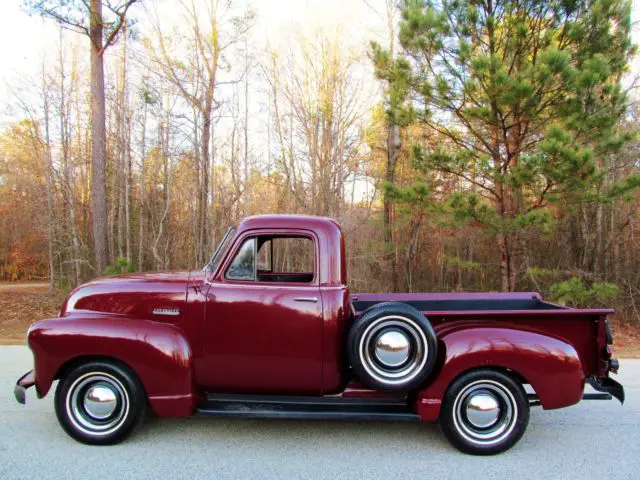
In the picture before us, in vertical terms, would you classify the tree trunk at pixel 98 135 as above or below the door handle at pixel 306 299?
above

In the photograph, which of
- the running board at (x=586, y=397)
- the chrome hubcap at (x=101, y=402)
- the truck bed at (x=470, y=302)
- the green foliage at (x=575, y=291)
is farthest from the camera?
the green foliage at (x=575, y=291)

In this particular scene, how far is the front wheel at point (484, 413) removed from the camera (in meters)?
3.47

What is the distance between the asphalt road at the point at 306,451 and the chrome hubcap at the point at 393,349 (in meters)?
0.63

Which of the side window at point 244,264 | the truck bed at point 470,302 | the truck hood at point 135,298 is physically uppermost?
the side window at point 244,264

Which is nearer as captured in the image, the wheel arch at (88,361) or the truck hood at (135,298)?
the wheel arch at (88,361)

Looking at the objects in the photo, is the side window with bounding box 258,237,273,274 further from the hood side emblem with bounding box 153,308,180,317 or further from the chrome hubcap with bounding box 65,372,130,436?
the chrome hubcap with bounding box 65,372,130,436

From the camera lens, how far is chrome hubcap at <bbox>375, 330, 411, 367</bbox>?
3449 millimetres

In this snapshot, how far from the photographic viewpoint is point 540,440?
3.76 metres

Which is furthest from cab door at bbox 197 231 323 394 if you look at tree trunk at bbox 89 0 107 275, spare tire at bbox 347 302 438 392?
tree trunk at bbox 89 0 107 275

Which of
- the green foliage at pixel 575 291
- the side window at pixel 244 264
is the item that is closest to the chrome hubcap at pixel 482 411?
the side window at pixel 244 264

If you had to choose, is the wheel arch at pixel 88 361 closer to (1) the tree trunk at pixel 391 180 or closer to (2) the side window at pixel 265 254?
(2) the side window at pixel 265 254

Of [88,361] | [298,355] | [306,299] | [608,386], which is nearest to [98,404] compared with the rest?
[88,361]

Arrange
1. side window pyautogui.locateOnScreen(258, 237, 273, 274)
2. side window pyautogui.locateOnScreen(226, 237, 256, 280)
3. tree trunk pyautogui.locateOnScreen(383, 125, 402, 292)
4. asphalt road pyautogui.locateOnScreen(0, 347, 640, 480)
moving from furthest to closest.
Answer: tree trunk pyautogui.locateOnScreen(383, 125, 402, 292) < side window pyautogui.locateOnScreen(258, 237, 273, 274) < side window pyautogui.locateOnScreen(226, 237, 256, 280) < asphalt road pyautogui.locateOnScreen(0, 347, 640, 480)

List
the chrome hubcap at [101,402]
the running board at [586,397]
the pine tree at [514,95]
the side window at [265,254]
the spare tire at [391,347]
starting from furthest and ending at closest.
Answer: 1. the pine tree at [514,95]
2. the side window at [265,254]
3. the running board at [586,397]
4. the chrome hubcap at [101,402]
5. the spare tire at [391,347]
